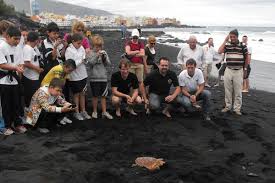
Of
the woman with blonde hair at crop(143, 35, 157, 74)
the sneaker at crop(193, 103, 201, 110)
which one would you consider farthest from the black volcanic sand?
the woman with blonde hair at crop(143, 35, 157, 74)

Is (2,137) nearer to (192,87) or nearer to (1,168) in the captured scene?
(1,168)

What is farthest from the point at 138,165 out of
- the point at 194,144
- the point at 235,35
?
the point at 235,35

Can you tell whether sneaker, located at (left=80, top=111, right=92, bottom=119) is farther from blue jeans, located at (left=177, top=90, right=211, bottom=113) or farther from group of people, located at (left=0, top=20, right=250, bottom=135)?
blue jeans, located at (left=177, top=90, right=211, bottom=113)

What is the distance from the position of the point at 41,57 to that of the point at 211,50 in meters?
6.34

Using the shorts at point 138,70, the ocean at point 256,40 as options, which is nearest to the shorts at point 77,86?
the shorts at point 138,70

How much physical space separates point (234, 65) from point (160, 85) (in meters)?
1.55

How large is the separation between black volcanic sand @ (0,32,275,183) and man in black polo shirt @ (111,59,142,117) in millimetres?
350

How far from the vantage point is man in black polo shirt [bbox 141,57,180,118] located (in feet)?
22.5

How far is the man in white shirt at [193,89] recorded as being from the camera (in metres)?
6.83

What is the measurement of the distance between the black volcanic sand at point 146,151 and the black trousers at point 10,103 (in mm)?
320

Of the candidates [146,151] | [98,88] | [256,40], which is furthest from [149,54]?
[256,40]

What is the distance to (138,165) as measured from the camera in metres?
4.45

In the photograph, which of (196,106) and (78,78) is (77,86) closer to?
(78,78)

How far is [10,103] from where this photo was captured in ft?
18.4
